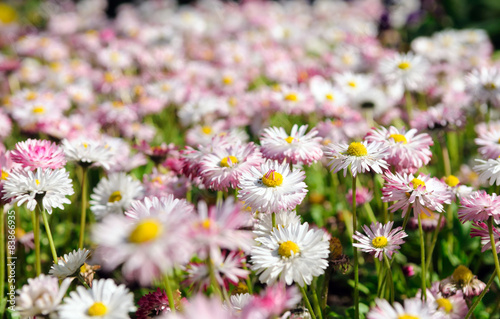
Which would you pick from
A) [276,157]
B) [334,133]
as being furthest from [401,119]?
[276,157]

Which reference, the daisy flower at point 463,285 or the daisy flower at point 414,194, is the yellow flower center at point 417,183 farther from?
the daisy flower at point 463,285

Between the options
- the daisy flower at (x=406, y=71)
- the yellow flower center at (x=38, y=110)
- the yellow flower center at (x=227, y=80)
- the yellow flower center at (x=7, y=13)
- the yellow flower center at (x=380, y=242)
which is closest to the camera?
the yellow flower center at (x=380, y=242)

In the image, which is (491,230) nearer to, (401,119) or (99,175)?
(99,175)

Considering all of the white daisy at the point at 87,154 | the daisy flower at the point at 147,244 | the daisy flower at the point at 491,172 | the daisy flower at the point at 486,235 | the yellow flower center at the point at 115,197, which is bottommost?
the yellow flower center at the point at 115,197

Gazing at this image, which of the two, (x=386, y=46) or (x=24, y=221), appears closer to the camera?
(x=24, y=221)

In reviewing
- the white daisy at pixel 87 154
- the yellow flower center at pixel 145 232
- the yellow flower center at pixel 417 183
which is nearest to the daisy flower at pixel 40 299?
the yellow flower center at pixel 145 232

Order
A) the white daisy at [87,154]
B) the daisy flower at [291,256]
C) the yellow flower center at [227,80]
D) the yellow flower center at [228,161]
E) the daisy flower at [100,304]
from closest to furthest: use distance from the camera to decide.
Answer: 1. the daisy flower at [100,304]
2. the daisy flower at [291,256]
3. the yellow flower center at [228,161]
4. the white daisy at [87,154]
5. the yellow flower center at [227,80]
